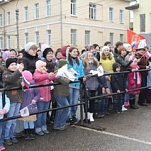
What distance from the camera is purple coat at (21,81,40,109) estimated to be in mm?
5446

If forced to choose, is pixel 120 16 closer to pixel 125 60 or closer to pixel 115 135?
pixel 125 60

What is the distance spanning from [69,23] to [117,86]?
1057 inches

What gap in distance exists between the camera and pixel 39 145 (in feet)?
16.7

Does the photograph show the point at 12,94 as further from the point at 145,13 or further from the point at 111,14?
the point at 111,14

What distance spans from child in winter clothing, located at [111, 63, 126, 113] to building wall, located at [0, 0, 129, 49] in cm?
2522

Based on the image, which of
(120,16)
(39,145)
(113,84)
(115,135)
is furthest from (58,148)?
(120,16)

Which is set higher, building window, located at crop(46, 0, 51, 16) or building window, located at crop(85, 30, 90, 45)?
building window, located at crop(46, 0, 51, 16)

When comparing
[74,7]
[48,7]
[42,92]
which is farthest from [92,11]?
[42,92]

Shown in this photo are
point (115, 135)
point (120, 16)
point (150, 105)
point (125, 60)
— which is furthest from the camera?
point (120, 16)

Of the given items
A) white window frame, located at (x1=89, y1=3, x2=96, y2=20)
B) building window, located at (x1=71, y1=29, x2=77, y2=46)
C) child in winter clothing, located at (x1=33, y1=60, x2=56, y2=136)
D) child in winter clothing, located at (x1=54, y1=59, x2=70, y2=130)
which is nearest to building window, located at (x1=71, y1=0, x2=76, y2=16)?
building window, located at (x1=71, y1=29, x2=77, y2=46)

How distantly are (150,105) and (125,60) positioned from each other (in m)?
1.56

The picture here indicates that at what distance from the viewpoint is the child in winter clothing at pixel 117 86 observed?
733 cm

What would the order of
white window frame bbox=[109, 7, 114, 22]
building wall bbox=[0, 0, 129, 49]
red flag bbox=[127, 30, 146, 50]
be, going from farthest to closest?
white window frame bbox=[109, 7, 114, 22], building wall bbox=[0, 0, 129, 49], red flag bbox=[127, 30, 146, 50]

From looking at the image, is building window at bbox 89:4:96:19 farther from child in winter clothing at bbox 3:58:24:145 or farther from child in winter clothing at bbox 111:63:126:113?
child in winter clothing at bbox 3:58:24:145
